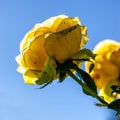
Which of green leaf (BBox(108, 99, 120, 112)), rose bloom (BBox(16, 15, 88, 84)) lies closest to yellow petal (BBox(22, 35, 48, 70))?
rose bloom (BBox(16, 15, 88, 84))

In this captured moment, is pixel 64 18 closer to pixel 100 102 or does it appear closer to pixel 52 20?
pixel 52 20

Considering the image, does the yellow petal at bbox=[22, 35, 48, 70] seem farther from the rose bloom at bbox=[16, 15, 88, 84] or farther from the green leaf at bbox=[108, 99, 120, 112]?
the green leaf at bbox=[108, 99, 120, 112]

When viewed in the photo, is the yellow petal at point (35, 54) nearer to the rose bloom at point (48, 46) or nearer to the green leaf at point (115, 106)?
the rose bloom at point (48, 46)

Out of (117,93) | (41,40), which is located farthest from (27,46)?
(117,93)

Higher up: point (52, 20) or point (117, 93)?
point (52, 20)
